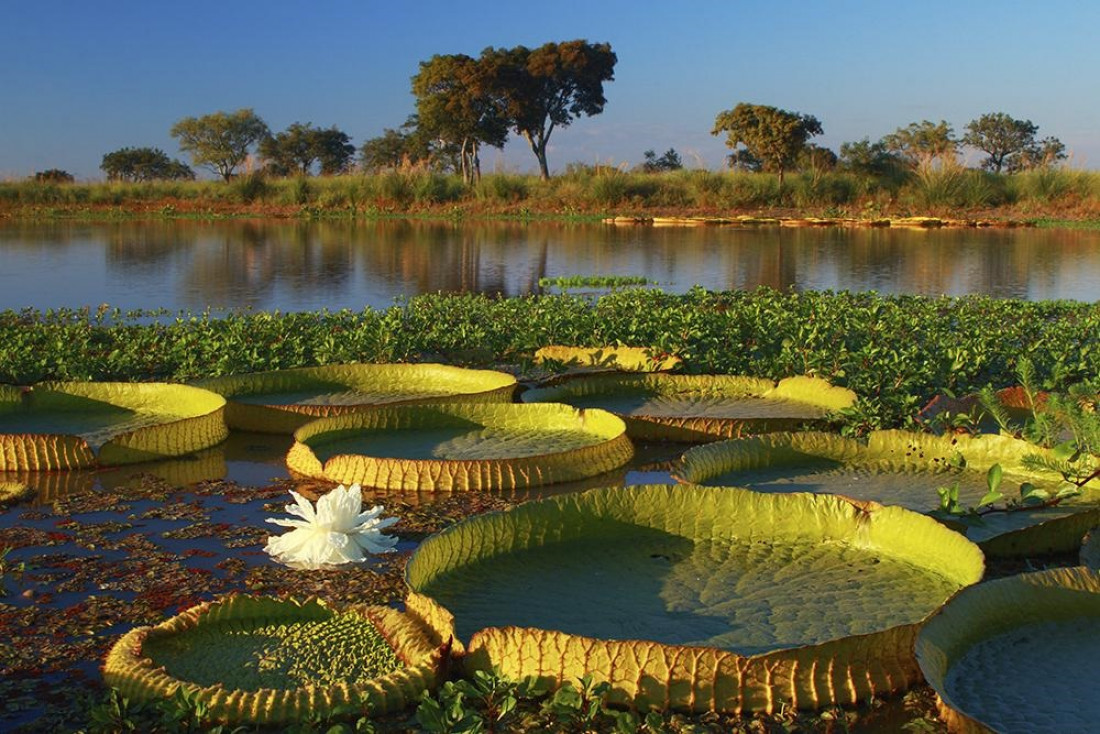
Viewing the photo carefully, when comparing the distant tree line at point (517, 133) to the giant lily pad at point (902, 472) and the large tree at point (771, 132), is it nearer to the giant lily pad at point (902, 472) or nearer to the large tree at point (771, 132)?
the large tree at point (771, 132)

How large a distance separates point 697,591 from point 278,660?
1.24 m

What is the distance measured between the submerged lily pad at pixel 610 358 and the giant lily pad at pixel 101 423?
2318 mm

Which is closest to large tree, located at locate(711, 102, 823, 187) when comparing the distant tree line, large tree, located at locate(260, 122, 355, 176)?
the distant tree line

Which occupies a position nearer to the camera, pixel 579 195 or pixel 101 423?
pixel 101 423

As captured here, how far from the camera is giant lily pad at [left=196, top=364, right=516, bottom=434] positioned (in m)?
6.13

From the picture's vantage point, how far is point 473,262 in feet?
67.1

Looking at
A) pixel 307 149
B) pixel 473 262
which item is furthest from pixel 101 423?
pixel 307 149

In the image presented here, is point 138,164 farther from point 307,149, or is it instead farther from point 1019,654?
point 1019,654

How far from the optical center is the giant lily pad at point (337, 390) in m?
6.13

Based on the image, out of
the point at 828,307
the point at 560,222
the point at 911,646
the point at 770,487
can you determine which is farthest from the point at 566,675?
the point at 560,222

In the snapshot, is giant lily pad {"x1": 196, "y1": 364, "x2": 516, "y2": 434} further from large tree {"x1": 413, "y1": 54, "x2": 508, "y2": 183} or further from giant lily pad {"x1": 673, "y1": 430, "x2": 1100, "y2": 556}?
large tree {"x1": 413, "y1": 54, "x2": 508, "y2": 183}

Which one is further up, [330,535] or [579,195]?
[579,195]

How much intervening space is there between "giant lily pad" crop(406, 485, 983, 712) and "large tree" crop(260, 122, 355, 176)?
6314 cm

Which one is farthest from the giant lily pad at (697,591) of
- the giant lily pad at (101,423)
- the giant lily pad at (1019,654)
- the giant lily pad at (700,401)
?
Result: the giant lily pad at (101,423)
